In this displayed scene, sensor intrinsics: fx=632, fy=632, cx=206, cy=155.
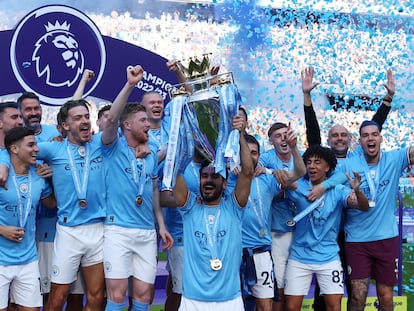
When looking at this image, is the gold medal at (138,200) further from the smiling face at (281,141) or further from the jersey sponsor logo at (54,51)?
the jersey sponsor logo at (54,51)

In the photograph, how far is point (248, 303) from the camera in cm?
491

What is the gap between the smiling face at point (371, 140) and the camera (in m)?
5.18

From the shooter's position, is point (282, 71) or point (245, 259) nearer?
point (245, 259)

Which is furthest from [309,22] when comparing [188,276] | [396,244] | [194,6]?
[188,276]

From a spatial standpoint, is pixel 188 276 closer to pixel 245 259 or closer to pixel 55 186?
pixel 245 259

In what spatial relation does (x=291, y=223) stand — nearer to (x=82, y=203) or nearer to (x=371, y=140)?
(x=371, y=140)

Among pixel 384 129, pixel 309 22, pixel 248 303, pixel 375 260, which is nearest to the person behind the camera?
pixel 248 303

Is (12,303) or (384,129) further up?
(384,129)

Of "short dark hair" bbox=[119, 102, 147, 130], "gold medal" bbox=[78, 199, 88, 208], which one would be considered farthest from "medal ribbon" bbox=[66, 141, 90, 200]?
"short dark hair" bbox=[119, 102, 147, 130]

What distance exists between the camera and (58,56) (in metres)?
6.50

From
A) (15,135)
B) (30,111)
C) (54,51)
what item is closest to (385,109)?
(30,111)

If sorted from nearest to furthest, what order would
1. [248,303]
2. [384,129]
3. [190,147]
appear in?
[190,147] < [248,303] < [384,129]

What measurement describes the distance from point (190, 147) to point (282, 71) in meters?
4.58

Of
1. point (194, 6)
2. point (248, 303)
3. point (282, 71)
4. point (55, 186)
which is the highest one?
point (194, 6)
